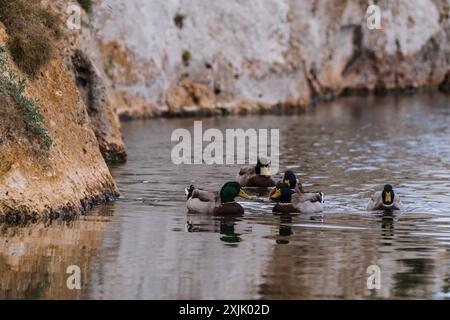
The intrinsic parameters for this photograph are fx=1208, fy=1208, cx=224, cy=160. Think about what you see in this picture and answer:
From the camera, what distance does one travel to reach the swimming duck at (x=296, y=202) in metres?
23.4

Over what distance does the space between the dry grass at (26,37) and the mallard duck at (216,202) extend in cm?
387

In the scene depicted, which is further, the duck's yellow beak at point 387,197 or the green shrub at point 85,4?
the green shrub at point 85,4

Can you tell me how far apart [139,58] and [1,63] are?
27155 millimetres

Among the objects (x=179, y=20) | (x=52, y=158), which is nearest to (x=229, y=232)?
(x=52, y=158)

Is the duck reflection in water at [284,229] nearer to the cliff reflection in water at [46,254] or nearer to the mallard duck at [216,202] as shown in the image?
the mallard duck at [216,202]

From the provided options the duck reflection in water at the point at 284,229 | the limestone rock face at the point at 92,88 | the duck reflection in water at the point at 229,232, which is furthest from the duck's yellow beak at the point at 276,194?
the limestone rock face at the point at 92,88

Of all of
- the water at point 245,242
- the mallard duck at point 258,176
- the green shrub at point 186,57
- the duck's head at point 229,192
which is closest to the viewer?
the water at point 245,242

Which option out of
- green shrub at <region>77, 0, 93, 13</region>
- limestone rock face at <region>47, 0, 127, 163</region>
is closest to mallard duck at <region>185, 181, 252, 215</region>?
limestone rock face at <region>47, 0, 127, 163</region>

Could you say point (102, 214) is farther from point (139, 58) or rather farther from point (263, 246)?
point (139, 58)

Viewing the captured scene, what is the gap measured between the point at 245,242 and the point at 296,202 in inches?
165

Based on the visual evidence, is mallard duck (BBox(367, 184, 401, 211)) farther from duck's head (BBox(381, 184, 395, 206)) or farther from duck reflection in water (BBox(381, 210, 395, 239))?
duck reflection in water (BBox(381, 210, 395, 239))

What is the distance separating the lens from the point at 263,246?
62.9 ft
